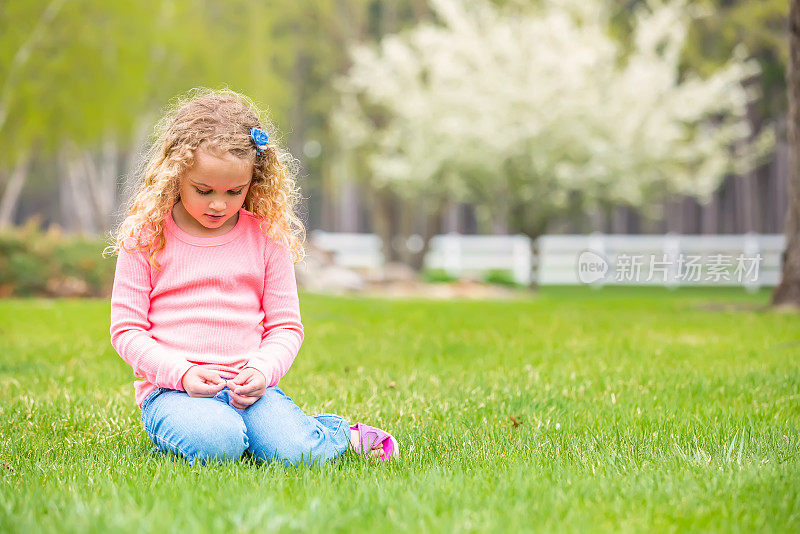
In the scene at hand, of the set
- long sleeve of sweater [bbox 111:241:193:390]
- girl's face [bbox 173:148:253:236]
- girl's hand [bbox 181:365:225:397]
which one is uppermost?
girl's face [bbox 173:148:253:236]

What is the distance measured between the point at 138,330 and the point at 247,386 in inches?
20.4

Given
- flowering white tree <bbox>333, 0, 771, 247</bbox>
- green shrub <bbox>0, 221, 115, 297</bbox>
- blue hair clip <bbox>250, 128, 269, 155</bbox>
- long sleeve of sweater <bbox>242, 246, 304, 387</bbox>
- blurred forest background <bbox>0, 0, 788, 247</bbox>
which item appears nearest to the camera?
blue hair clip <bbox>250, 128, 269, 155</bbox>

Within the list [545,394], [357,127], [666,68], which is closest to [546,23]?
[666,68]

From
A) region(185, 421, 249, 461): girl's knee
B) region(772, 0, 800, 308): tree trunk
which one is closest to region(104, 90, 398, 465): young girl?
region(185, 421, 249, 461): girl's knee

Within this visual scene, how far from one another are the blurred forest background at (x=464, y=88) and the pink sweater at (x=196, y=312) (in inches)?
557

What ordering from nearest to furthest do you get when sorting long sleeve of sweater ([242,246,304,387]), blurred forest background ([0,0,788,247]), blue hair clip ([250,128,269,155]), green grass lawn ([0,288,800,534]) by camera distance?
green grass lawn ([0,288,800,534]), blue hair clip ([250,128,269,155]), long sleeve of sweater ([242,246,304,387]), blurred forest background ([0,0,788,247])

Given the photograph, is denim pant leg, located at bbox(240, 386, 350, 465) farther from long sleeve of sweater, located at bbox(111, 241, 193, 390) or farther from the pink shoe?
long sleeve of sweater, located at bbox(111, 241, 193, 390)

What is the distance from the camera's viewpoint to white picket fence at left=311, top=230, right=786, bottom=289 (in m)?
22.0

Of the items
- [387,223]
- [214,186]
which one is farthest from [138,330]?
[387,223]

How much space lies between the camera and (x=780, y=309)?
10844 millimetres

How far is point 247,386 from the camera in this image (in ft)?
10.4

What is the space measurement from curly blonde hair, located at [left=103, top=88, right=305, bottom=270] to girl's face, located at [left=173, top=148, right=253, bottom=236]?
0.03 metres

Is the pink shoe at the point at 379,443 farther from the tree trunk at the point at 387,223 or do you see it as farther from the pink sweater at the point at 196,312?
the tree trunk at the point at 387,223

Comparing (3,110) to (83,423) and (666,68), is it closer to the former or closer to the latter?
(666,68)
